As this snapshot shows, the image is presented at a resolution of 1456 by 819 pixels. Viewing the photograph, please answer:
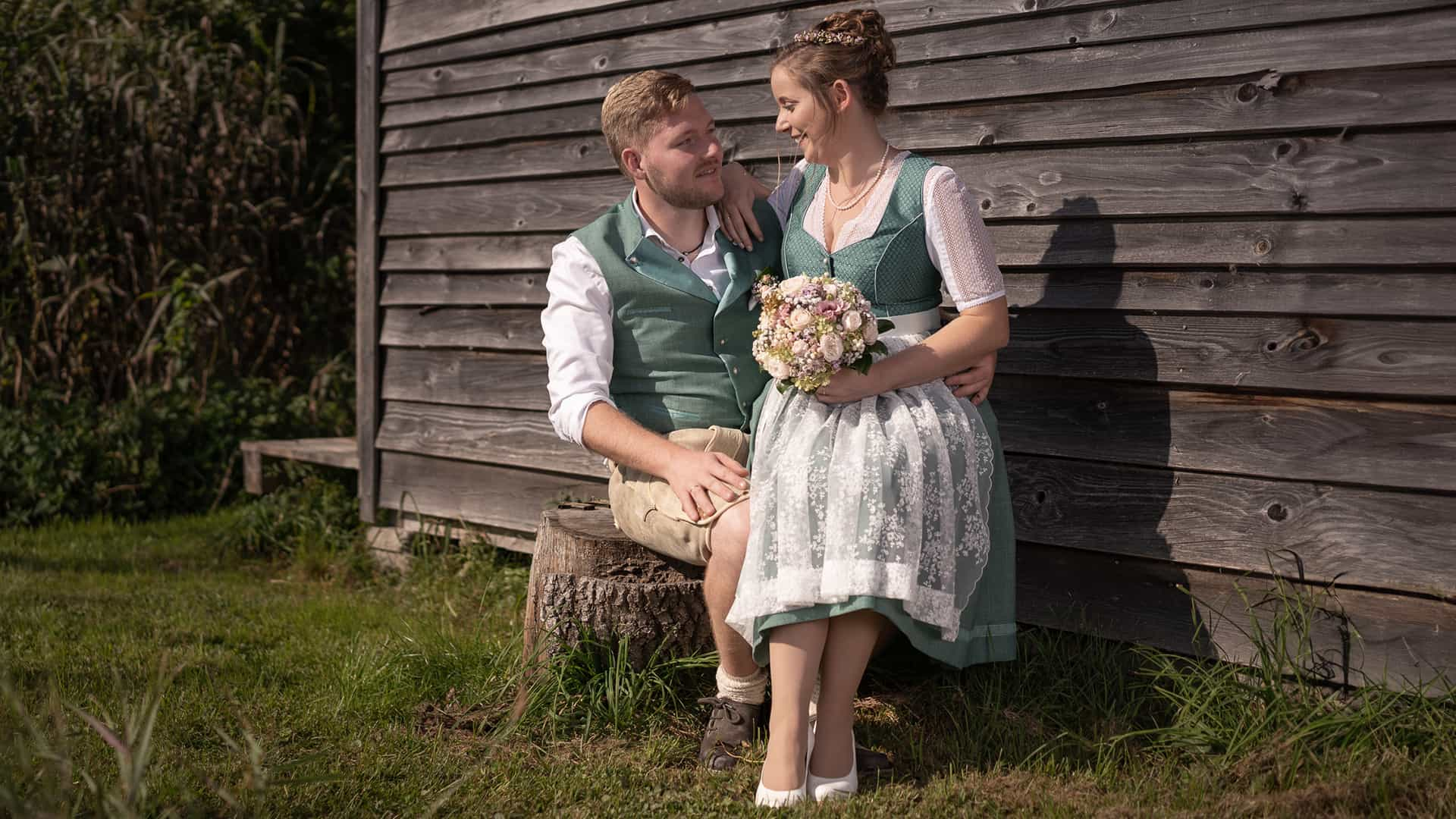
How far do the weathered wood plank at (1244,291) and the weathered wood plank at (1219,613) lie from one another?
700 mm

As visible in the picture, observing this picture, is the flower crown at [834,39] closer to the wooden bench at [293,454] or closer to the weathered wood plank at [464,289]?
the weathered wood plank at [464,289]

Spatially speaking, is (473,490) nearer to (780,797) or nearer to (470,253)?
(470,253)

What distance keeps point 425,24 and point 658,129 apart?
278 cm

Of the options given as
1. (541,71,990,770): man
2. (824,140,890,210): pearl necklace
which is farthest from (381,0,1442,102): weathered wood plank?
(541,71,990,770): man

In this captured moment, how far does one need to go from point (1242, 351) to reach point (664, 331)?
1.49m

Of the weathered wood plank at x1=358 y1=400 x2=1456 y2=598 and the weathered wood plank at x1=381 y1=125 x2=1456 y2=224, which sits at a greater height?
the weathered wood plank at x1=381 y1=125 x2=1456 y2=224

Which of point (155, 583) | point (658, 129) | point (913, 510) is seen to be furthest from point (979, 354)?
point (155, 583)

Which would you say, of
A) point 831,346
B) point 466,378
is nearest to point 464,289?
point 466,378

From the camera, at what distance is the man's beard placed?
3279 mm

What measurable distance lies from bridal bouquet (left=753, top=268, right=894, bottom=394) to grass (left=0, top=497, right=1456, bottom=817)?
0.95 metres

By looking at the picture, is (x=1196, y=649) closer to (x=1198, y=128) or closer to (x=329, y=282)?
(x=1198, y=128)

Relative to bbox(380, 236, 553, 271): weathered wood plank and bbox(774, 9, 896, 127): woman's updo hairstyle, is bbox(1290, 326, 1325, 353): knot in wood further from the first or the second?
bbox(380, 236, 553, 271): weathered wood plank

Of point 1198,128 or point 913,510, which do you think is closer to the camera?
point 913,510

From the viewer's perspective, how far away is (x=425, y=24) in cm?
556
